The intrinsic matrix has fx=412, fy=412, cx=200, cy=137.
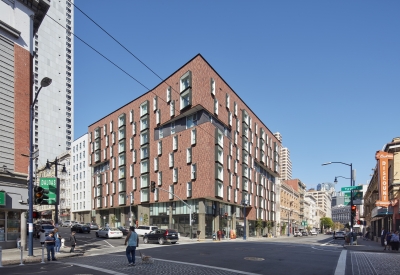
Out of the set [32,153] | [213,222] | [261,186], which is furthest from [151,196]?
[32,153]

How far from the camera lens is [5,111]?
28.2 meters

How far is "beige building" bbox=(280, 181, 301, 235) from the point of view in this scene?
361 ft

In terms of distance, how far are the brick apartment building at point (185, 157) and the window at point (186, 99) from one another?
0.15 m

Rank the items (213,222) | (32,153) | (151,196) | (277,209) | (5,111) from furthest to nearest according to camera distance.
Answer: (277,209) → (151,196) → (213,222) → (5,111) → (32,153)

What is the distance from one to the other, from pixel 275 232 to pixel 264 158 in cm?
1940

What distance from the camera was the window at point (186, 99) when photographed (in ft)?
194

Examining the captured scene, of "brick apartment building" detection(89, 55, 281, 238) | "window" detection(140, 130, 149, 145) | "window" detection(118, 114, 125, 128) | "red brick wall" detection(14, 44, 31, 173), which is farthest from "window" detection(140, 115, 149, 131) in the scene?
"red brick wall" detection(14, 44, 31, 173)

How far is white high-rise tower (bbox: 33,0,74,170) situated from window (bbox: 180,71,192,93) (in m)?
84.1

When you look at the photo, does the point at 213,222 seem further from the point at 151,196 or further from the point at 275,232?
the point at 275,232

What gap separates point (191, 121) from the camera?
61.6 meters

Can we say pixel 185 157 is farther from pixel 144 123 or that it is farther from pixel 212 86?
pixel 144 123

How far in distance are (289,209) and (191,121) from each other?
220ft

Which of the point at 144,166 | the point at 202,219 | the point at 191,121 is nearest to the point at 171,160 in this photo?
the point at 191,121

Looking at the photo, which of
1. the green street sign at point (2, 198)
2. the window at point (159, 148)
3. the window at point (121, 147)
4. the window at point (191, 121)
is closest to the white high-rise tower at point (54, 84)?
the window at point (121, 147)
